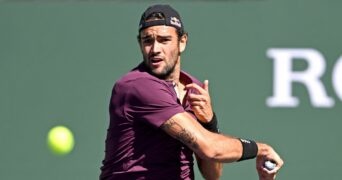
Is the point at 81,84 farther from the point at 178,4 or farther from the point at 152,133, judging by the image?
the point at 152,133

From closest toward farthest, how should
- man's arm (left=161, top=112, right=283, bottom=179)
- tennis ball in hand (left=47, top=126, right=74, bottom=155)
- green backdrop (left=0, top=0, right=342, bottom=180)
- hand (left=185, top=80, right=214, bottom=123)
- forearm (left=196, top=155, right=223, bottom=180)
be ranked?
1. man's arm (left=161, top=112, right=283, bottom=179)
2. hand (left=185, top=80, right=214, bottom=123)
3. forearm (left=196, top=155, right=223, bottom=180)
4. tennis ball in hand (left=47, top=126, right=74, bottom=155)
5. green backdrop (left=0, top=0, right=342, bottom=180)

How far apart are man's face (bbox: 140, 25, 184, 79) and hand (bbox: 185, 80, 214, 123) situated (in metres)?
0.13

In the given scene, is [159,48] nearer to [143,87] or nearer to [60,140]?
[143,87]

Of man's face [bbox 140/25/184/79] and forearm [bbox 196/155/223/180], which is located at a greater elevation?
man's face [bbox 140/25/184/79]

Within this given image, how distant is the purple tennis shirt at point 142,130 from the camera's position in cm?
368

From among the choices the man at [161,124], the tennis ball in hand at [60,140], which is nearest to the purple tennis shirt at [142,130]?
the man at [161,124]

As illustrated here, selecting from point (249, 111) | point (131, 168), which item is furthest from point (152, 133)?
point (249, 111)

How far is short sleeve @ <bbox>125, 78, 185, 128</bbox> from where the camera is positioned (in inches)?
144

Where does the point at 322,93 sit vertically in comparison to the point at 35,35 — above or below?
below

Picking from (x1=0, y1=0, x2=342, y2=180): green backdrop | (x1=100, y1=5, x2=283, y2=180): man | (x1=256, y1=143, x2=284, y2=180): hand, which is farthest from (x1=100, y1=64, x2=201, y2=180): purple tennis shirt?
(x1=0, y1=0, x2=342, y2=180): green backdrop

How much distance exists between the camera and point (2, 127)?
21.0 ft

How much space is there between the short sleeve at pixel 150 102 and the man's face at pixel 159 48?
102 mm

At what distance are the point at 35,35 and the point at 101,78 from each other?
1.78ft

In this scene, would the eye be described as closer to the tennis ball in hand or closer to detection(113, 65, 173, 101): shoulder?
detection(113, 65, 173, 101): shoulder
